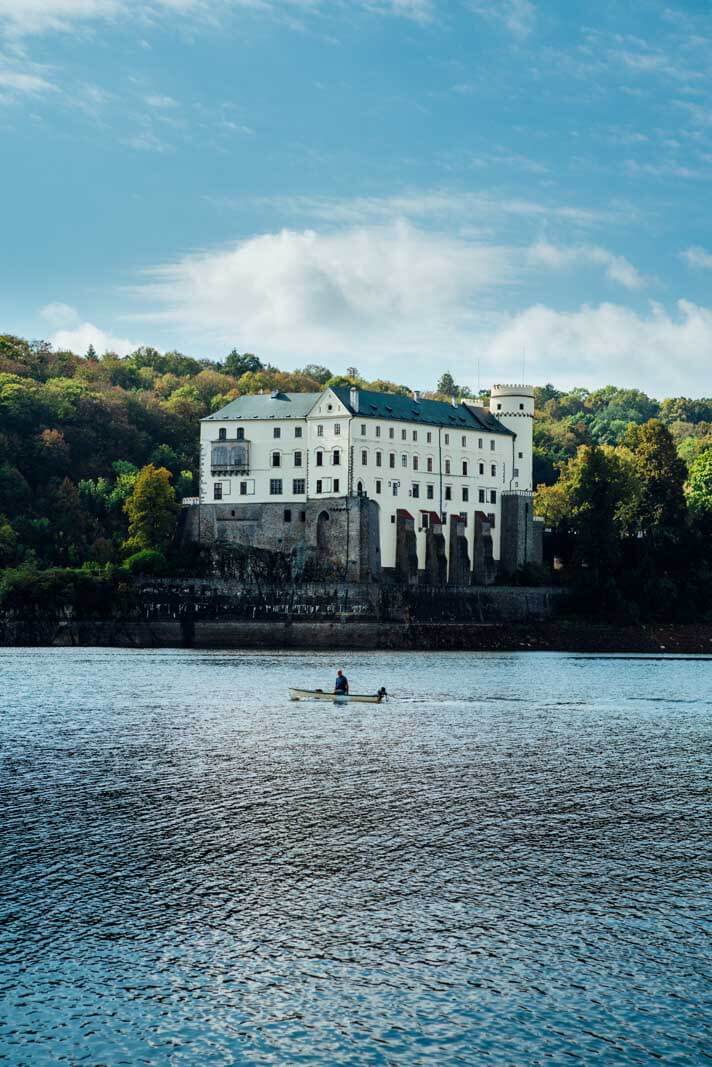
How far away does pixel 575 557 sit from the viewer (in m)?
101

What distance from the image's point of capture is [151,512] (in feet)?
330

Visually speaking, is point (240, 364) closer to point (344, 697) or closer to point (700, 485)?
point (700, 485)

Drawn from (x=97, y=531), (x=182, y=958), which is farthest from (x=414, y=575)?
(x=182, y=958)

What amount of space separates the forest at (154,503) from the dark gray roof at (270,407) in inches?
275

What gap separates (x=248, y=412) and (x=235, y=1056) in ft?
298

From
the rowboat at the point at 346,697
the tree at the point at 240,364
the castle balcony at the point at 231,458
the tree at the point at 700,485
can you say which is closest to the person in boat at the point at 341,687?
the rowboat at the point at 346,697

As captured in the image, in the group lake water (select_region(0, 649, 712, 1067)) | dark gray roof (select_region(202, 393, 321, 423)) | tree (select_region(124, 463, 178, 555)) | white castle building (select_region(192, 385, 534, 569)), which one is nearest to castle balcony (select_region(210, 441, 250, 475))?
white castle building (select_region(192, 385, 534, 569))

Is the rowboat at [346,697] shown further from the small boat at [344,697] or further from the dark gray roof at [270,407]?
the dark gray roof at [270,407]

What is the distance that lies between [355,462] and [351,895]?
7826cm

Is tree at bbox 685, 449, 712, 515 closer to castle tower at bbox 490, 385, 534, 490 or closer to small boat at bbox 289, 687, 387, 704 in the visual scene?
castle tower at bbox 490, 385, 534, 490

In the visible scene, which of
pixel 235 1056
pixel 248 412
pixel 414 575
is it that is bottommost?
pixel 235 1056

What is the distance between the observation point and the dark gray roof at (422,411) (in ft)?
334

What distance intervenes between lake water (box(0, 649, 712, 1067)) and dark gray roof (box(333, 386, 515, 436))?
5964cm

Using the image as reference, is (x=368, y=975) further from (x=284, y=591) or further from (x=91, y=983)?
(x=284, y=591)
